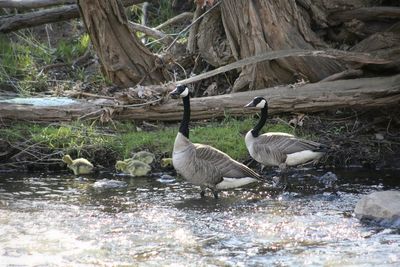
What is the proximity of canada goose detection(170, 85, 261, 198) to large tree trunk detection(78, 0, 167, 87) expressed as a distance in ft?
11.3

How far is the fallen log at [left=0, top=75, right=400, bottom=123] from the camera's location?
1276 cm

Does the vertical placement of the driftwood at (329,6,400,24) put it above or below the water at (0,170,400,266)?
above

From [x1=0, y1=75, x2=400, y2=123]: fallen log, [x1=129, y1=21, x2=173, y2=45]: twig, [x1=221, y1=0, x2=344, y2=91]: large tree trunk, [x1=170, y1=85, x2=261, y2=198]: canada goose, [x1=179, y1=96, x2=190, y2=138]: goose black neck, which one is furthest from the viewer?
[x1=129, y1=21, x2=173, y2=45]: twig

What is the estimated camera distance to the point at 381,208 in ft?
31.5

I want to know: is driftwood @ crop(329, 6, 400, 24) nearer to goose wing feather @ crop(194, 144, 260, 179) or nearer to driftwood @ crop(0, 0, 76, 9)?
goose wing feather @ crop(194, 144, 260, 179)

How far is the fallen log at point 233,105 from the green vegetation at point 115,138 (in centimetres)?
23

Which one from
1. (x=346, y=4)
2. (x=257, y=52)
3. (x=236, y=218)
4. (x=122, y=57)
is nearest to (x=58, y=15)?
(x=122, y=57)

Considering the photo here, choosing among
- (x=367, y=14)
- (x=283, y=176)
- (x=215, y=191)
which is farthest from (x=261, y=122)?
(x=367, y=14)

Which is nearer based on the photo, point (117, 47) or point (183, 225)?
point (183, 225)

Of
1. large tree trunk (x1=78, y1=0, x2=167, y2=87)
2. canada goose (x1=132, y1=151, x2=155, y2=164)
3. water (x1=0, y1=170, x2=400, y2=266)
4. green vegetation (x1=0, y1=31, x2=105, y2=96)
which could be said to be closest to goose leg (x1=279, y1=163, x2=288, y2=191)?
water (x1=0, y1=170, x2=400, y2=266)

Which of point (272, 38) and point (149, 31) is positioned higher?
point (149, 31)

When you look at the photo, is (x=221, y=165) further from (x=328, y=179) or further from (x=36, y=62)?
(x=36, y=62)

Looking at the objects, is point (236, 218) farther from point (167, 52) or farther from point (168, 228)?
point (167, 52)

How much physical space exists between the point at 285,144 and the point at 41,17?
6.20 m
